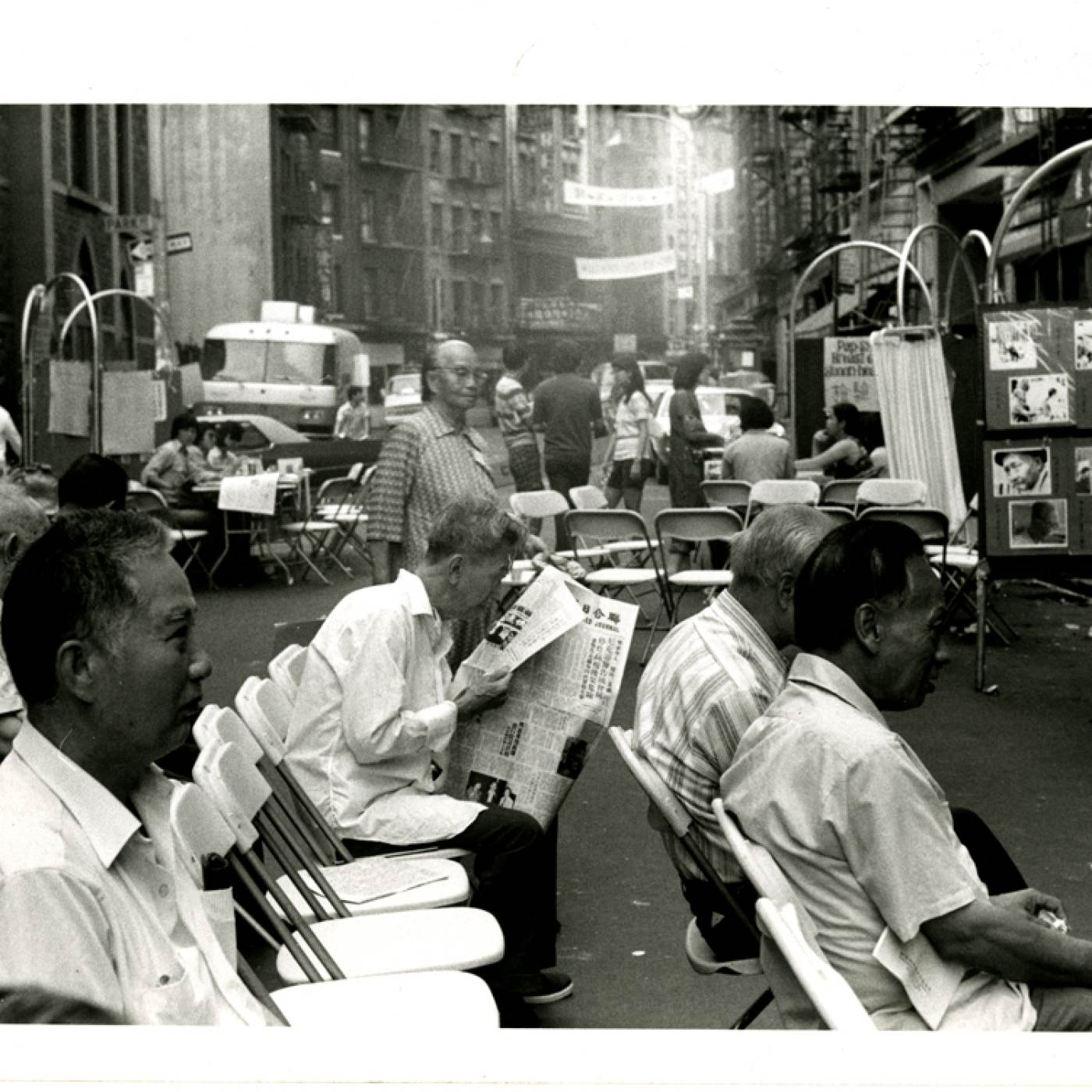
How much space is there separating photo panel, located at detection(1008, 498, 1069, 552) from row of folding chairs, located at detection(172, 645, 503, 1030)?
4.90 metres

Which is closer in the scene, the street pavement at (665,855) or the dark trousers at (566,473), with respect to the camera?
the street pavement at (665,855)

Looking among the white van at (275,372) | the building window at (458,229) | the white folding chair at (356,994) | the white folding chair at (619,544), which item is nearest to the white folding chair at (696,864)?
the white folding chair at (356,994)

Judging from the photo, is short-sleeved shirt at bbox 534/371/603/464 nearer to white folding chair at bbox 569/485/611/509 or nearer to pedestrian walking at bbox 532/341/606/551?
pedestrian walking at bbox 532/341/606/551

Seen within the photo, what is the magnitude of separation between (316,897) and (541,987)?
31.5 inches

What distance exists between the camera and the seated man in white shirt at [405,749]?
400cm

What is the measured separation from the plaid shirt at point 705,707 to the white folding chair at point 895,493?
760 centimetres

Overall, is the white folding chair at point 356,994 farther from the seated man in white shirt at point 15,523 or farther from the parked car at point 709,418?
the parked car at point 709,418

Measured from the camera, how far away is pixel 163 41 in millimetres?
2709

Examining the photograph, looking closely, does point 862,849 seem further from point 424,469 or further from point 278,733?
point 424,469

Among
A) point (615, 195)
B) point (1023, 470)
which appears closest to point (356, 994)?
point (1023, 470)

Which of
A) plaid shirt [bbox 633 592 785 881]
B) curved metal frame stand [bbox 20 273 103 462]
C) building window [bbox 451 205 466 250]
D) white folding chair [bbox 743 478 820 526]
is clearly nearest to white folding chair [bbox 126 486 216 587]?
curved metal frame stand [bbox 20 273 103 462]

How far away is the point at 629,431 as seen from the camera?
14.7 metres

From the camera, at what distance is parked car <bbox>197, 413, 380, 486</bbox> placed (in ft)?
62.8

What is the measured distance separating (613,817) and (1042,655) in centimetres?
421
